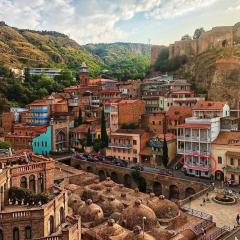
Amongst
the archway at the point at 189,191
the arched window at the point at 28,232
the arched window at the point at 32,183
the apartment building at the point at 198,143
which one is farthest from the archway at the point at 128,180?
the arched window at the point at 28,232

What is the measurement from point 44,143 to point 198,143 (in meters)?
33.0

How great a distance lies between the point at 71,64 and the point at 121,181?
102 m

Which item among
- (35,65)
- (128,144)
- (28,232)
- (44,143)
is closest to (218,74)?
(128,144)

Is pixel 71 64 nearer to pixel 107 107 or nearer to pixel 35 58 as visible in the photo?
pixel 35 58

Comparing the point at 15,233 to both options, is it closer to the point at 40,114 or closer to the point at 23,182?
the point at 23,182

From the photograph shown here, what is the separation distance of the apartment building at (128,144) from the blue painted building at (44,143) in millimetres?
13619

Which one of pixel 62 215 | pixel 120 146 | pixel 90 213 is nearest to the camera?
pixel 62 215

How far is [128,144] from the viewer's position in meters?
64.0

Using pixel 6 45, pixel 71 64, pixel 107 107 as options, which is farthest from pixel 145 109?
pixel 6 45

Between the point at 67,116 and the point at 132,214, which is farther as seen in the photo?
the point at 67,116

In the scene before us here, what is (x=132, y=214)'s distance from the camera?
33.1 meters

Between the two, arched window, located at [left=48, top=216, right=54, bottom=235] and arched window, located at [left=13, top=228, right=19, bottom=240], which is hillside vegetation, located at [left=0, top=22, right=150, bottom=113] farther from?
arched window, located at [left=13, top=228, right=19, bottom=240]

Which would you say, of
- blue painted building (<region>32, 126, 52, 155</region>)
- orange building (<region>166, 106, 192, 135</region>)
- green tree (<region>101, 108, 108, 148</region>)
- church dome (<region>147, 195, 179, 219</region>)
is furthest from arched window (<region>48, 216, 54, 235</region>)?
blue painted building (<region>32, 126, 52, 155</region>)

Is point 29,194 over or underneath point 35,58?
underneath
